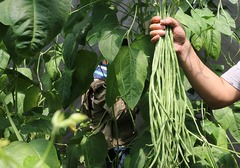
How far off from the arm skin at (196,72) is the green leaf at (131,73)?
50 mm

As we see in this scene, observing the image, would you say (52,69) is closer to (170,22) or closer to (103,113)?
(170,22)

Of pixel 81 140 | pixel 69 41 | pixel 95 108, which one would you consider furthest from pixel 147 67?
pixel 95 108

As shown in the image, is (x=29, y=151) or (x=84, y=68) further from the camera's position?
(x=84, y=68)

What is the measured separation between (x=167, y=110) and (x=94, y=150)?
1.07ft

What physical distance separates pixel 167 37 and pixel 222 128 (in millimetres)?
624

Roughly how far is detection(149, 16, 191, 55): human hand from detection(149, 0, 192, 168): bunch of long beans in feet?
0.05

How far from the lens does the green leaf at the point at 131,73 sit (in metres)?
0.94

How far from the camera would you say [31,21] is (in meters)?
0.70

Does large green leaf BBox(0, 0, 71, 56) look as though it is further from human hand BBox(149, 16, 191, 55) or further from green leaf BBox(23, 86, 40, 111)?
green leaf BBox(23, 86, 40, 111)

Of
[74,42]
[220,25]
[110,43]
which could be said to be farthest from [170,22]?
[220,25]

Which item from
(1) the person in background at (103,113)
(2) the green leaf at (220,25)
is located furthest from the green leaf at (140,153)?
(1) the person in background at (103,113)

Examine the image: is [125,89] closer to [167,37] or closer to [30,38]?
[167,37]

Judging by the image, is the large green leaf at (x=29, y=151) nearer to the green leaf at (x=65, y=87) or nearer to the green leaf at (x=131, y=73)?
the green leaf at (x=131, y=73)

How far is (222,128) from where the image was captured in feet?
4.83
